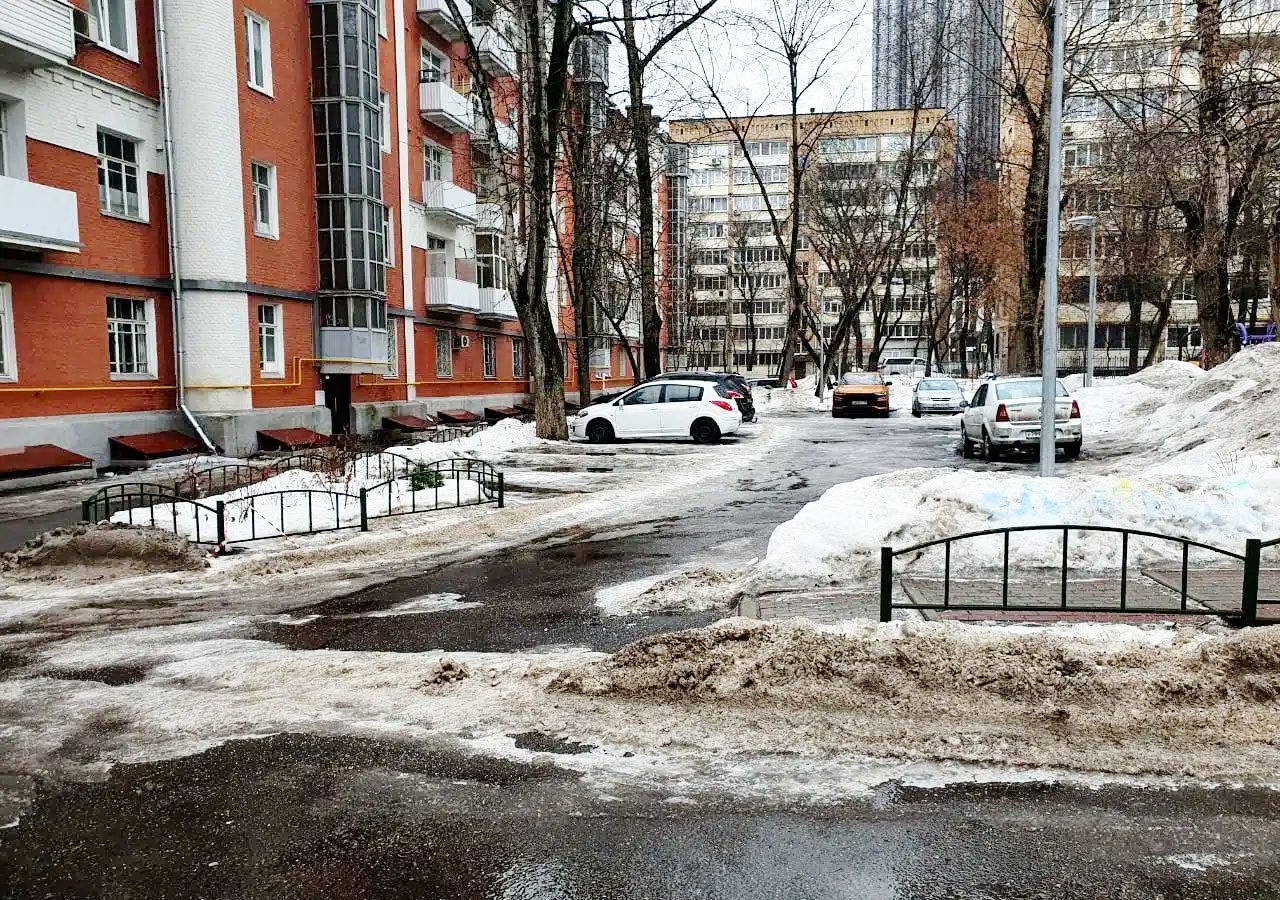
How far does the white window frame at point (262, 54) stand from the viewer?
2167 cm

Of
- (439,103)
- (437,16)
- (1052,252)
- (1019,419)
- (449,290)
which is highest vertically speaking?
(437,16)

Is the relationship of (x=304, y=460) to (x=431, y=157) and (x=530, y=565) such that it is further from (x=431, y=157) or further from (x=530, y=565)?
(x=431, y=157)

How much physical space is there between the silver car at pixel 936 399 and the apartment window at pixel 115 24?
91.3ft

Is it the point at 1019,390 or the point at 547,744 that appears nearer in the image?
the point at 547,744

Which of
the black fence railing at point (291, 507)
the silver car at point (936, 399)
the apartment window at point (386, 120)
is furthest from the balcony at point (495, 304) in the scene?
the black fence railing at point (291, 507)

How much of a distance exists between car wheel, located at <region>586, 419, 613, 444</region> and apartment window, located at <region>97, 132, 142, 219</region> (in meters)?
11.2

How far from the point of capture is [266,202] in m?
22.7

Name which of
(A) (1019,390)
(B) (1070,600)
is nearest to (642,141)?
(A) (1019,390)

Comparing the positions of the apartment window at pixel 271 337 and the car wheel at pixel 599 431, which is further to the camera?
the car wheel at pixel 599 431

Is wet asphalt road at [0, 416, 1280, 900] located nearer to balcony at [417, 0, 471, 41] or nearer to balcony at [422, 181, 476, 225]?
balcony at [422, 181, 476, 225]

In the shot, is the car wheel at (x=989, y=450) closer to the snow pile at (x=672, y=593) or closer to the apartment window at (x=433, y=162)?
the snow pile at (x=672, y=593)

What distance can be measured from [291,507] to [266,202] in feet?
47.4

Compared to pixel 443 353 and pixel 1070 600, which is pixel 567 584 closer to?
pixel 1070 600

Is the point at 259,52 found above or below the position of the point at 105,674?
above
